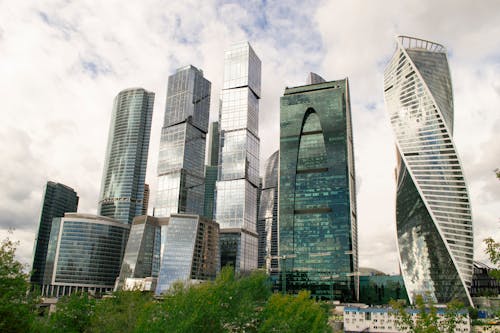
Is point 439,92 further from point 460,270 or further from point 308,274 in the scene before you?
point 308,274

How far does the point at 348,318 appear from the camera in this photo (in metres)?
132

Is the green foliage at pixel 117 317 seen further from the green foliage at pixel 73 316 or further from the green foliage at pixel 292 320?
the green foliage at pixel 292 320

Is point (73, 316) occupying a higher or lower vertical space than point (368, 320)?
higher

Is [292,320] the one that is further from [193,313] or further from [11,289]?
[11,289]

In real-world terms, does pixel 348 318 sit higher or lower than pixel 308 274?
lower

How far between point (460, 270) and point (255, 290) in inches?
4204

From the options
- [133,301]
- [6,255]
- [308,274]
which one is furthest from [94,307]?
[308,274]

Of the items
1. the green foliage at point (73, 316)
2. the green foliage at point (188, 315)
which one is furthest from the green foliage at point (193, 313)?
the green foliage at point (73, 316)

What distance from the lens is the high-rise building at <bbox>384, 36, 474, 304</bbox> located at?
170 m

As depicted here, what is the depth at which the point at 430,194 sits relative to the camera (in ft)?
572

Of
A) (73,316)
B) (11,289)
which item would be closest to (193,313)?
(11,289)

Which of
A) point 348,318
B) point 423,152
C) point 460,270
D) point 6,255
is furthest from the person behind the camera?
point 423,152

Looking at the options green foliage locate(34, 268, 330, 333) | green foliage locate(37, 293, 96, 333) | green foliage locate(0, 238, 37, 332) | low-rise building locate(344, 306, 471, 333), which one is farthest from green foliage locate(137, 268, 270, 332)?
low-rise building locate(344, 306, 471, 333)

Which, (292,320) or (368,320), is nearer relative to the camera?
(292,320)
